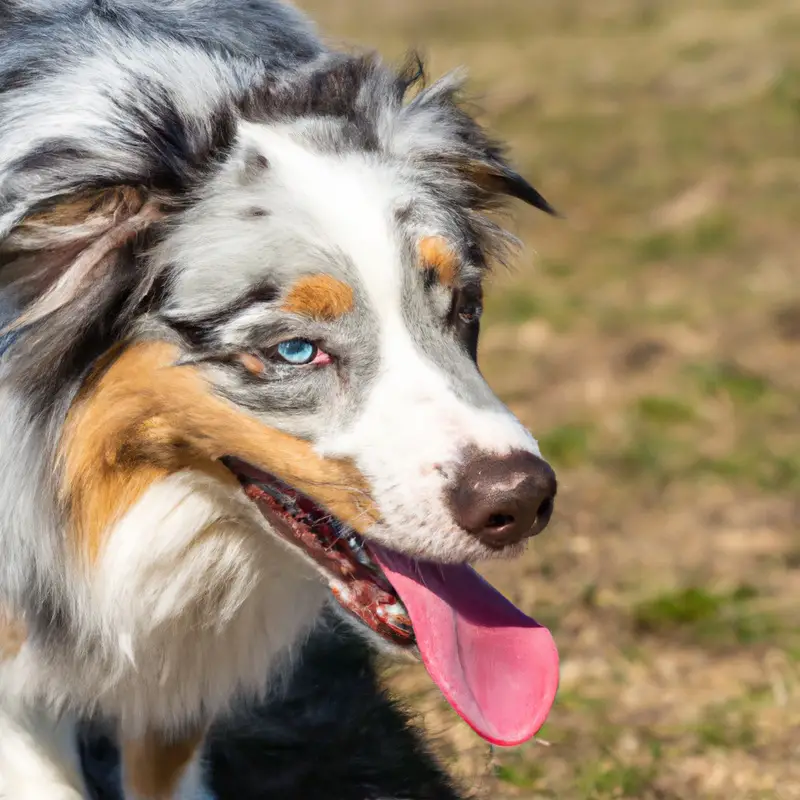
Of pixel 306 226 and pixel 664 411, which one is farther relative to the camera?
pixel 664 411

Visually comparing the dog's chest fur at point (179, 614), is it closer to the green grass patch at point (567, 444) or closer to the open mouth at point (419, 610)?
the open mouth at point (419, 610)

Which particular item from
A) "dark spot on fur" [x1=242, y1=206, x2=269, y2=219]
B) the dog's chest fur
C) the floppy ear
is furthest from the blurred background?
"dark spot on fur" [x1=242, y1=206, x2=269, y2=219]

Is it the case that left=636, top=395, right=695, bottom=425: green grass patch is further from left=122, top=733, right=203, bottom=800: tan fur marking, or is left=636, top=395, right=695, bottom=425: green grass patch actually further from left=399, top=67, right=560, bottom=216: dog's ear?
left=122, top=733, right=203, bottom=800: tan fur marking

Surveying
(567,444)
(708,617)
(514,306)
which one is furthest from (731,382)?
(708,617)

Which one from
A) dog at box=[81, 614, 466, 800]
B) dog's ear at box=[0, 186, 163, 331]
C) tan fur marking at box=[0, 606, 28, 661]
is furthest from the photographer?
dog at box=[81, 614, 466, 800]

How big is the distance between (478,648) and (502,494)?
1.84 ft

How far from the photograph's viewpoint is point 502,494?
104 inches

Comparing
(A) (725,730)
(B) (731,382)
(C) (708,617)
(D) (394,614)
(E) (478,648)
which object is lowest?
(B) (731,382)

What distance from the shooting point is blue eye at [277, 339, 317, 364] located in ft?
9.40

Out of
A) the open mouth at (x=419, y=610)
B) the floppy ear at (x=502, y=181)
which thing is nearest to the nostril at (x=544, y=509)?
the open mouth at (x=419, y=610)

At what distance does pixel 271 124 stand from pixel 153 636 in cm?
127

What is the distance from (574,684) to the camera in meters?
4.54

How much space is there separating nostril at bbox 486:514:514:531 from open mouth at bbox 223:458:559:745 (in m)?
0.29

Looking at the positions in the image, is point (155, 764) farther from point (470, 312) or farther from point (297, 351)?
point (470, 312)
